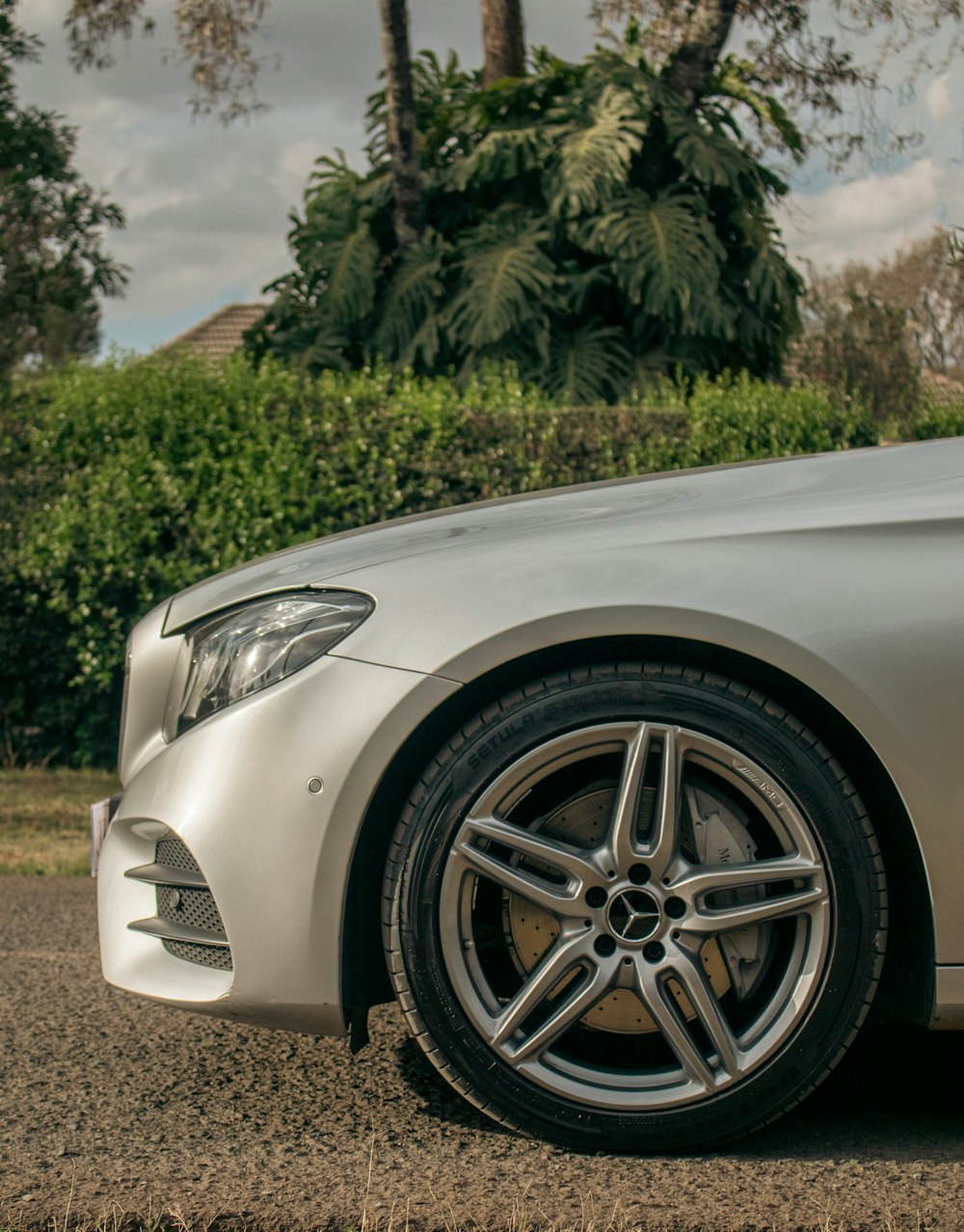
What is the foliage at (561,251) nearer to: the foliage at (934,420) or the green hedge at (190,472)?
the foliage at (934,420)

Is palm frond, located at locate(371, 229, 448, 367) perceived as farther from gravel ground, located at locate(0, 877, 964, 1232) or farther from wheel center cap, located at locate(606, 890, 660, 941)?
wheel center cap, located at locate(606, 890, 660, 941)

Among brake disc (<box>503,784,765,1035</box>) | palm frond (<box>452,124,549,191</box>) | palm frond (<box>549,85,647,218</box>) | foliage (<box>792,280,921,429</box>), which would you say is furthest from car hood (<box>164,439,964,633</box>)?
→ foliage (<box>792,280,921,429</box>)

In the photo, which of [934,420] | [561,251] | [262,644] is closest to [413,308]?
[561,251]

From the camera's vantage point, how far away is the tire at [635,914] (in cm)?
229

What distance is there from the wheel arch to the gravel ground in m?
0.27

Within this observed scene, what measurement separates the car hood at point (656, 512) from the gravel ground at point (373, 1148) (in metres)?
0.97

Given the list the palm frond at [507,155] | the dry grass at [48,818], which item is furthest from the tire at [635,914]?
the palm frond at [507,155]

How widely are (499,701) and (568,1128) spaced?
75 centimetres

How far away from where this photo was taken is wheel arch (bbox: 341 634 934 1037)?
7.63 feet

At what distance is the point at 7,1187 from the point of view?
2.20m

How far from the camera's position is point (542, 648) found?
2.33 metres

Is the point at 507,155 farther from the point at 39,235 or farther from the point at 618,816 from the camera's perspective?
the point at 618,816

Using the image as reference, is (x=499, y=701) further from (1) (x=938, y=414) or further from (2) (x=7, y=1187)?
(1) (x=938, y=414)

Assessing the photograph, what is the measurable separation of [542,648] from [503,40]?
33.2ft
